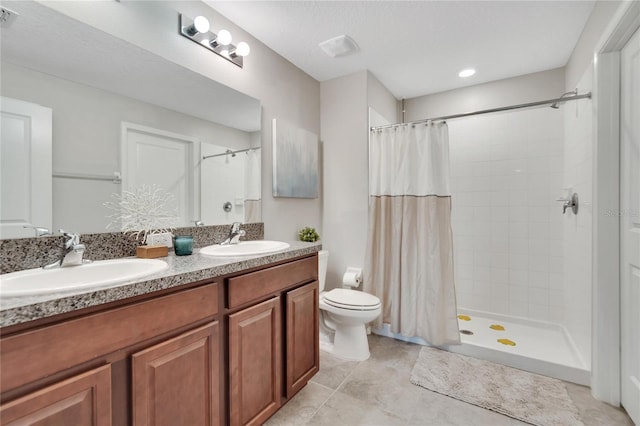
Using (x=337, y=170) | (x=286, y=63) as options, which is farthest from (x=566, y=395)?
(x=286, y=63)

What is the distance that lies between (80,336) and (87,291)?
0.13m

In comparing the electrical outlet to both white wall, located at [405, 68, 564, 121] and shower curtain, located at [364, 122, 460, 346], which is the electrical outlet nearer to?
shower curtain, located at [364, 122, 460, 346]

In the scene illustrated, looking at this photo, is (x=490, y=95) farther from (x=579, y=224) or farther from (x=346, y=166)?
(x=346, y=166)

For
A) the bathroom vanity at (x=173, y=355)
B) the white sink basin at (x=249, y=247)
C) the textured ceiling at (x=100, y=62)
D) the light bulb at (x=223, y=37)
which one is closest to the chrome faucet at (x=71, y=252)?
the bathroom vanity at (x=173, y=355)

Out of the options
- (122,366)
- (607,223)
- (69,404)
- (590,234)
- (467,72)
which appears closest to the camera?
(69,404)

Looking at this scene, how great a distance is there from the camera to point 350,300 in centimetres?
213

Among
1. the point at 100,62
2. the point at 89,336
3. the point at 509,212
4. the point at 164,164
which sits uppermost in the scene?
the point at 100,62

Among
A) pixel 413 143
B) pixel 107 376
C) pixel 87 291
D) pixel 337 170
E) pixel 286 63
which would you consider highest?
pixel 286 63

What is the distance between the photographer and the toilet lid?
2.04m

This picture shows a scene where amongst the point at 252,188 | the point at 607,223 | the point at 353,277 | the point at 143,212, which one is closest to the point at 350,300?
the point at 353,277

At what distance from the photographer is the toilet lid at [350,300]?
2041 mm

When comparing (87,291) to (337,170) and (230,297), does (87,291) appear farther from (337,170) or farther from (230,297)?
(337,170)

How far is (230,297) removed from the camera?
1221 mm

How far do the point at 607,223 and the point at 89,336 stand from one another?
94.3 inches
